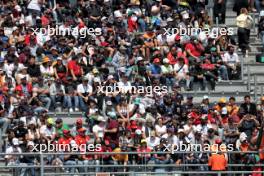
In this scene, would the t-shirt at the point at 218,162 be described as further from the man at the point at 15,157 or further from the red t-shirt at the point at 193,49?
the red t-shirt at the point at 193,49

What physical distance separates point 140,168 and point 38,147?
11.1 feet

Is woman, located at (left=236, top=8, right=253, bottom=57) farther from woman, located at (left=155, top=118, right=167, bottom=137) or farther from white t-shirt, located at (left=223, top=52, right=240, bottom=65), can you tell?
woman, located at (left=155, top=118, right=167, bottom=137)

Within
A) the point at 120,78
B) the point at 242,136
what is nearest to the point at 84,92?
the point at 120,78

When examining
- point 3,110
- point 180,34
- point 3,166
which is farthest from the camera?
point 180,34

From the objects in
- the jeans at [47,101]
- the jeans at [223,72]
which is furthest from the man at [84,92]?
the jeans at [223,72]

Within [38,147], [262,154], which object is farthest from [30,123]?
[262,154]

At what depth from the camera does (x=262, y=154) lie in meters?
46.6

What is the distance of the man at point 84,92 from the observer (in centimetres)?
5050

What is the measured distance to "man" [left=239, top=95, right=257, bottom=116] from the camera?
5006 cm

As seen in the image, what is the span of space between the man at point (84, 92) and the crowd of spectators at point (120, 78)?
0.03m

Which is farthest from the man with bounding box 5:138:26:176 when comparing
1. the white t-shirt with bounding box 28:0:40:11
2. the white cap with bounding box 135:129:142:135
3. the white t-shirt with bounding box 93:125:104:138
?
the white t-shirt with bounding box 28:0:40:11

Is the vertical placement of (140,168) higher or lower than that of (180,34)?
lower

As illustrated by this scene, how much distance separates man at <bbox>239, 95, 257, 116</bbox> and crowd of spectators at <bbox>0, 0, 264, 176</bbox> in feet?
0.13

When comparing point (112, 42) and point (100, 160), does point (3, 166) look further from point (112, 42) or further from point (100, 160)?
point (112, 42)
